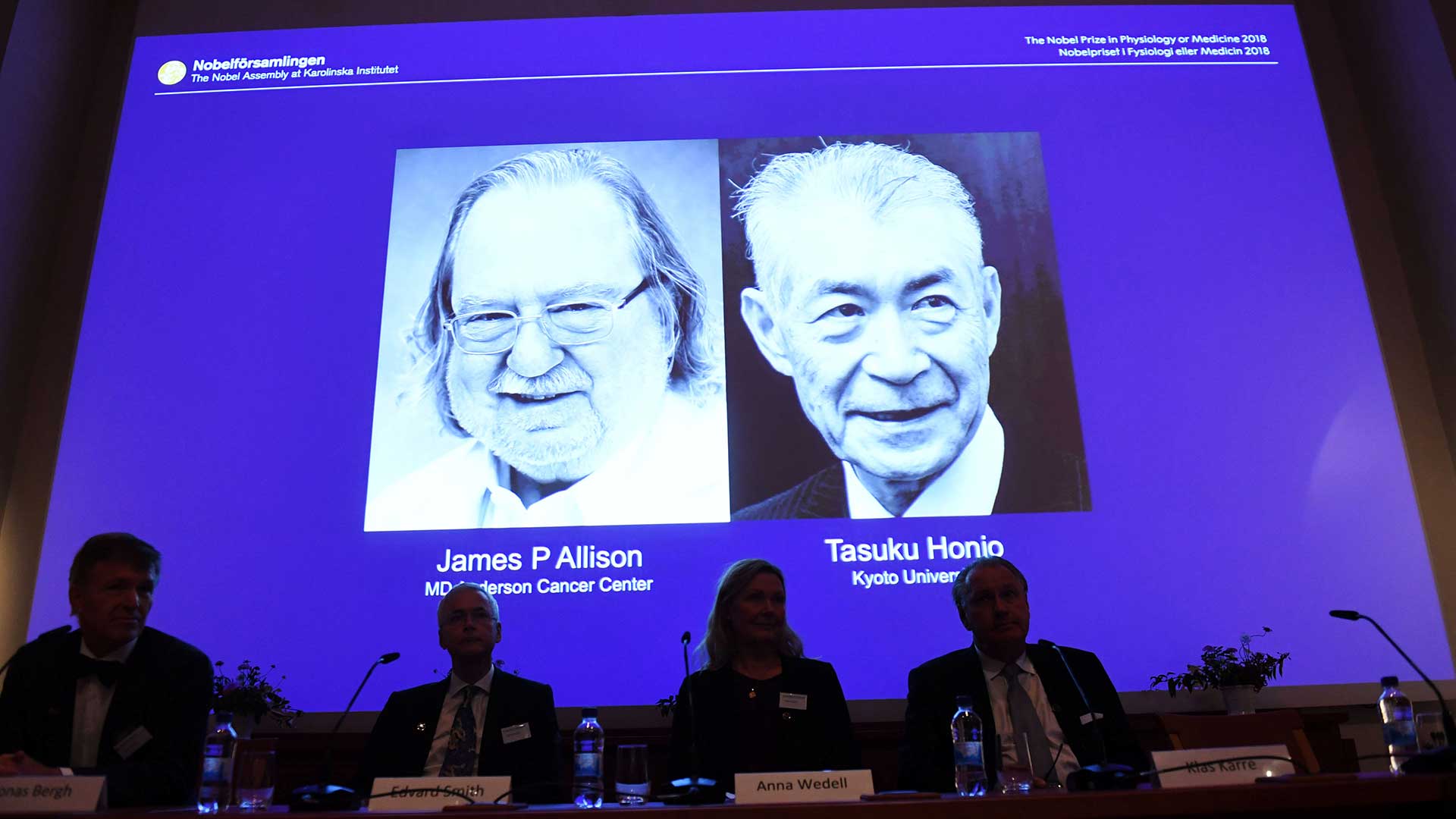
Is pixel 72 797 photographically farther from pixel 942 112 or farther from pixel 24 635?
pixel 942 112

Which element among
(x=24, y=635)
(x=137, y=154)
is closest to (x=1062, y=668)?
(x=24, y=635)

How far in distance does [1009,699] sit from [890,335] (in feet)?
4.67

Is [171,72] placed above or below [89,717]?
above

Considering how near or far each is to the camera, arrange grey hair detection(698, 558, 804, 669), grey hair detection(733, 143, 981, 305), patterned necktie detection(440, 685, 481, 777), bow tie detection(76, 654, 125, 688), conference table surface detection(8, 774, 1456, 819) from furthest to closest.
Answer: grey hair detection(733, 143, 981, 305) → grey hair detection(698, 558, 804, 669) → patterned necktie detection(440, 685, 481, 777) → bow tie detection(76, 654, 125, 688) → conference table surface detection(8, 774, 1456, 819)

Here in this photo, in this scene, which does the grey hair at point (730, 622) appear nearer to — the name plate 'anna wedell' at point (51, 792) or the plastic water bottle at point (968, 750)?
the plastic water bottle at point (968, 750)

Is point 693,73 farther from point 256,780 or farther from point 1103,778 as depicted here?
point 1103,778

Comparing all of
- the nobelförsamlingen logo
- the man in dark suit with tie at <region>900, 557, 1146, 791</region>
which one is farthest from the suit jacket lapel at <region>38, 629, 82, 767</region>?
the nobelförsamlingen logo

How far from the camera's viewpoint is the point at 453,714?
9.25ft

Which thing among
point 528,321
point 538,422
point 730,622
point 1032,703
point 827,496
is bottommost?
point 1032,703

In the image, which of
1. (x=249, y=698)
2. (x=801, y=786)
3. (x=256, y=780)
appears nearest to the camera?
(x=801, y=786)

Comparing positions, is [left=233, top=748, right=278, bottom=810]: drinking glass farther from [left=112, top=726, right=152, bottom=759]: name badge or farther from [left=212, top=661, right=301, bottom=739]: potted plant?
[left=212, top=661, right=301, bottom=739]: potted plant

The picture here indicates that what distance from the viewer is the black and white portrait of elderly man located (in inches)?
139

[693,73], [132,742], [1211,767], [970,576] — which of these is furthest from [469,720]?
[693,73]

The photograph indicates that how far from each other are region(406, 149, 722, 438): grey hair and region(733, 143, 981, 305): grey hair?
0.27 metres
